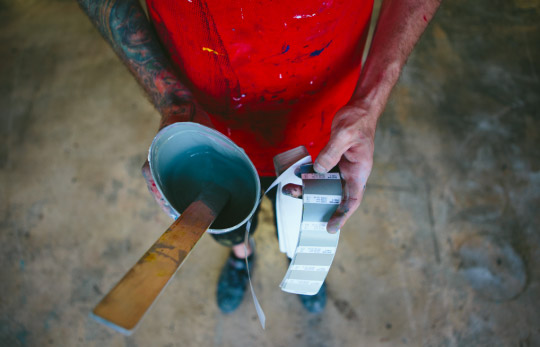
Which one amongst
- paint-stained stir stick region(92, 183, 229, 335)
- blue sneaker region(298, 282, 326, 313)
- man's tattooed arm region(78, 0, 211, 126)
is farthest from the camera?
blue sneaker region(298, 282, 326, 313)

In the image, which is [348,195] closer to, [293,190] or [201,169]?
[293,190]

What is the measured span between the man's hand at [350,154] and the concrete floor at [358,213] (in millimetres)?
827

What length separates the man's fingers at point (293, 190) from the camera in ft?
2.30

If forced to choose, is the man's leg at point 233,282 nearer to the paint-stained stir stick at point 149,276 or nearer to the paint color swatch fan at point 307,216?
the paint color swatch fan at point 307,216

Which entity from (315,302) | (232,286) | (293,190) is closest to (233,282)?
(232,286)

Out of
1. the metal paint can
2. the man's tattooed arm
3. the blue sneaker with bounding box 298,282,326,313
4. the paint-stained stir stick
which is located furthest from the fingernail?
the blue sneaker with bounding box 298,282,326,313

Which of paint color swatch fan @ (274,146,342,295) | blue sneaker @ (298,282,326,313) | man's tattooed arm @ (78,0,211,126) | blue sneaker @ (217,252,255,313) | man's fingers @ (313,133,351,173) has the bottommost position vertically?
blue sneaker @ (298,282,326,313)

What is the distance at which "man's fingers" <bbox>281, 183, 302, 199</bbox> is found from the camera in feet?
2.30

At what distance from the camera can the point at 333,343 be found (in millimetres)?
1315

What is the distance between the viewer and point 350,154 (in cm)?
71

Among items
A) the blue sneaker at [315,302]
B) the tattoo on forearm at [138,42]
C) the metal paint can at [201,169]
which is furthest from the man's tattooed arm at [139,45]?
the blue sneaker at [315,302]

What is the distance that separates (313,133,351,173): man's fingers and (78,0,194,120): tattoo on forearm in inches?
16.8

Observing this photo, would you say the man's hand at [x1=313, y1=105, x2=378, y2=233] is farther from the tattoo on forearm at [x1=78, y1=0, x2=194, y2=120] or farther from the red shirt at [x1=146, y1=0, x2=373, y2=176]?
the tattoo on forearm at [x1=78, y1=0, x2=194, y2=120]

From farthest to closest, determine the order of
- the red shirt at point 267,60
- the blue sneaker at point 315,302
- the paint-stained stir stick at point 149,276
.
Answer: the blue sneaker at point 315,302 → the red shirt at point 267,60 → the paint-stained stir stick at point 149,276
